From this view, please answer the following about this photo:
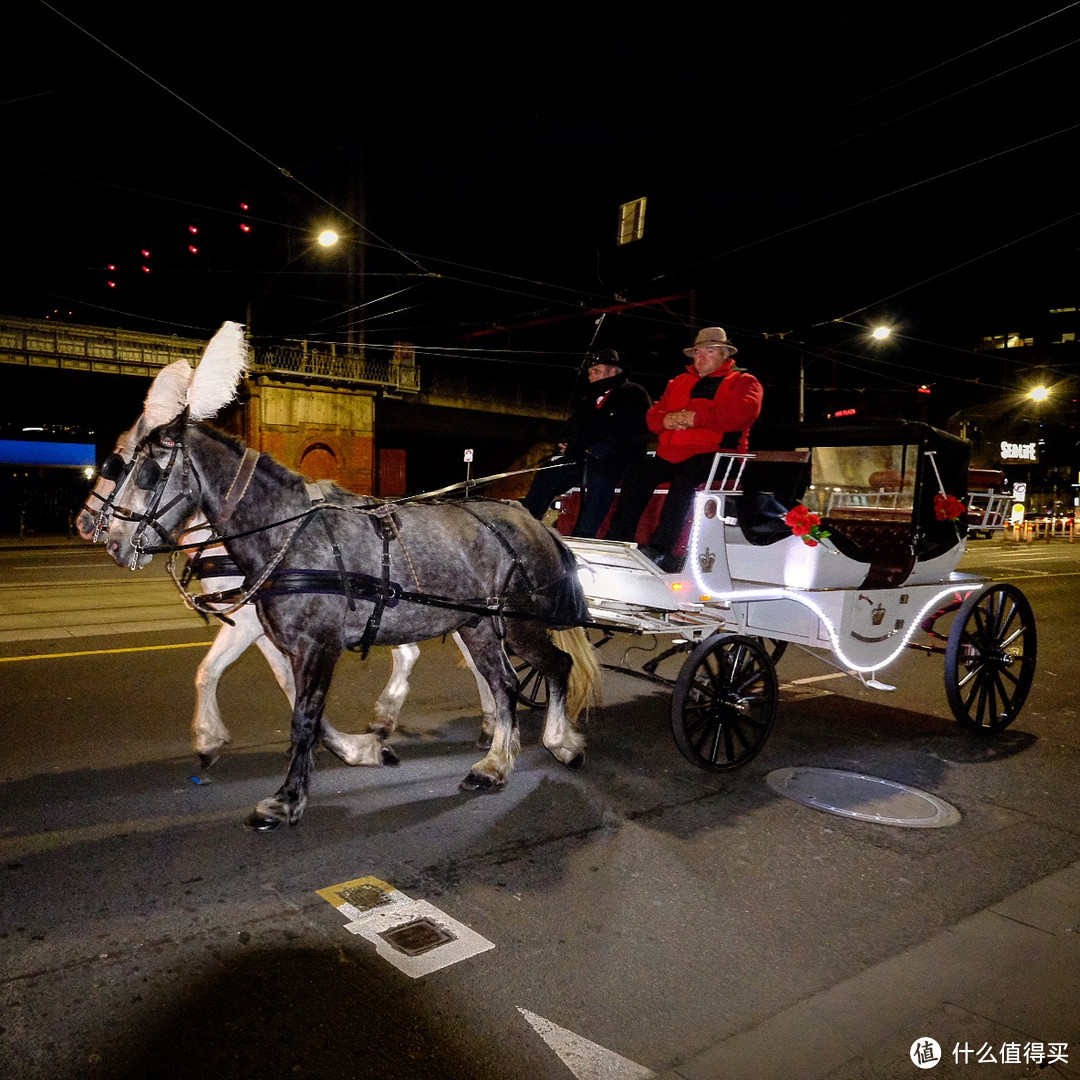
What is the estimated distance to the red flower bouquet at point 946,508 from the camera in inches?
247

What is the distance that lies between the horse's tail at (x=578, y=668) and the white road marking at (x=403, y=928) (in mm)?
2237

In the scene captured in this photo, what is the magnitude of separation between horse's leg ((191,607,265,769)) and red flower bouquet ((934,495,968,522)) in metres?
5.10

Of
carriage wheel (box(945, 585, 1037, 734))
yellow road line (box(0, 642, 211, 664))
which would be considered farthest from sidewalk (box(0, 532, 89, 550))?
carriage wheel (box(945, 585, 1037, 734))

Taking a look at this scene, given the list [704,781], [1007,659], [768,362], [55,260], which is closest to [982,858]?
[704,781]

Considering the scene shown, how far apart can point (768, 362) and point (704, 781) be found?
3147 cm

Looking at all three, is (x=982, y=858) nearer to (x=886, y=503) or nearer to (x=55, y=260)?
(x=886, y=503)

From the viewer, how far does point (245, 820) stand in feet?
13.7

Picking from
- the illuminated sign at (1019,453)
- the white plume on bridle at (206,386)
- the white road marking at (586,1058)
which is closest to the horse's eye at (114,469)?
the white plume on bridle at (206,386)

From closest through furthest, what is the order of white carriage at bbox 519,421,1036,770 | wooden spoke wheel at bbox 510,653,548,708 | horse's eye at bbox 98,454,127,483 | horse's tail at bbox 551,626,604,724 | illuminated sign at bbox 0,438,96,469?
1. horse's eye at bbox 98,454,127,483
2. white carriage at bbox 519,421,1036,770
3. horse's tail at bbox 551,626,604,724
4. wooden spoke wheel at bbox 510,653,548,708
5. illuminated sign at bbox 0,438,96,469

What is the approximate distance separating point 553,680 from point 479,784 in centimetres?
88

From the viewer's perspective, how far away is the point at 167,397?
164 inches

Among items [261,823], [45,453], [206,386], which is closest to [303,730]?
[261,823]

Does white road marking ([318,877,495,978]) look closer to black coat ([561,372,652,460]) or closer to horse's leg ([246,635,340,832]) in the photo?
Answer: horse's leg ([246,635,340,832])

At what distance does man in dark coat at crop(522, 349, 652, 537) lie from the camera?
236 inches
